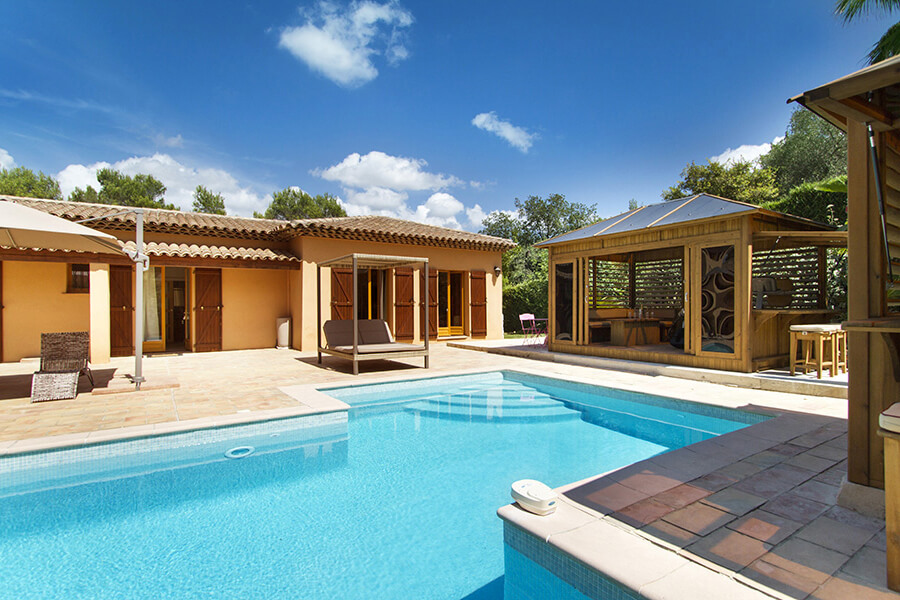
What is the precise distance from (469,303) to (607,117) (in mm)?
8934

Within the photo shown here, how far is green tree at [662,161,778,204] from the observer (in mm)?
18703

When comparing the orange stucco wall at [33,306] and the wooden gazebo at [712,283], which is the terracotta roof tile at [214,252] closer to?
the orange stucco wall at [33,306]

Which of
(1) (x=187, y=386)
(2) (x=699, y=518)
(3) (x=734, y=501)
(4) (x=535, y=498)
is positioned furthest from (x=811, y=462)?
(1) (x=187, y=386)

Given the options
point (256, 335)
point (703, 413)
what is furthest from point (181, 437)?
point (256, 335)

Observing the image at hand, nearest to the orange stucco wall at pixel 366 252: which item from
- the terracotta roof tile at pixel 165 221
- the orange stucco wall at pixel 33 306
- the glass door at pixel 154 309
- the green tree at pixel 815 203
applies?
the terracotta roof tile at pixel 165 221

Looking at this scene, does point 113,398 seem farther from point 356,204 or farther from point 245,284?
point 356,204

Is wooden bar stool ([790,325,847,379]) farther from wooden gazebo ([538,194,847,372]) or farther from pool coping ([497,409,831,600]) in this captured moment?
pool coping ([497,409,831,600])

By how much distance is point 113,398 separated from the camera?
→ 19.9 feet

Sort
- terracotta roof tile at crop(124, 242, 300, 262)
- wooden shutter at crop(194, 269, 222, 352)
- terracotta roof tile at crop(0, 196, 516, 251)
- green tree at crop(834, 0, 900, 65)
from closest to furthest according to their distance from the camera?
green tree at crop(834, 0, 900, 65) < terracotta roof tile at crop(124, 242, 300, 262) < terracotta roof tile at crop(0, 196, 516, 251) < wooden shutter at crop(194, 269, 222, 352)

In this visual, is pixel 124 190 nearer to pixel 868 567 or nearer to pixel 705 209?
pixel 705 209

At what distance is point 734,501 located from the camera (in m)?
2.78

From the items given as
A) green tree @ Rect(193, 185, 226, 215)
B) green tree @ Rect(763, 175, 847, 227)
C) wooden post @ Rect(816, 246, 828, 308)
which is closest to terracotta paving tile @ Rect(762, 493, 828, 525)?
wooden post @ Rect(816, 246, 828, 308)

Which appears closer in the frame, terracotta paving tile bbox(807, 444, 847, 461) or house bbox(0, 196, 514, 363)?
terracotta paving tile bbox(807, 444, 847, 461)

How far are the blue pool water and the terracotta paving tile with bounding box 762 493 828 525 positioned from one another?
65.0 inches
